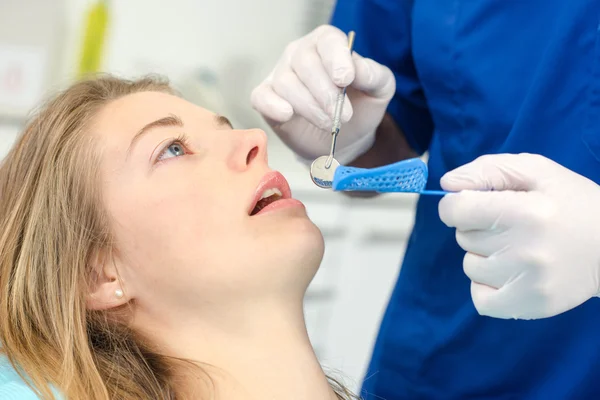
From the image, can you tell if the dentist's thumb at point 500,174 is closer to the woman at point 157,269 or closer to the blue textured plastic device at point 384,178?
the blue textured plastic device at point 384,178

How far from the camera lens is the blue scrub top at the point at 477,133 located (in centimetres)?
110

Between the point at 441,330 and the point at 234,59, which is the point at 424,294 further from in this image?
the point at 234,59

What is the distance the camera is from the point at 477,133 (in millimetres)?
1238

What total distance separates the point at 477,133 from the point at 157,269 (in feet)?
2.20

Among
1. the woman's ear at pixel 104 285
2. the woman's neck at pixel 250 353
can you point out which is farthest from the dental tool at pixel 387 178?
A: the woman's ear at pixel 104 285

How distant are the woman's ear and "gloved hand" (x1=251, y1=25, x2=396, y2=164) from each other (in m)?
0.44

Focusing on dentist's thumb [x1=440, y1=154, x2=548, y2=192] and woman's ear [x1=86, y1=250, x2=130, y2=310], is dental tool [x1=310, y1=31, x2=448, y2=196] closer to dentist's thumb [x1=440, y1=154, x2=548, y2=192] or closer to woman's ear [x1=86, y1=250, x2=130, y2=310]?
dentist's thumb [x1=440, y1=154, x2=548, y2=192]

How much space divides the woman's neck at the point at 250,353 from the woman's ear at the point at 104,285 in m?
0.10

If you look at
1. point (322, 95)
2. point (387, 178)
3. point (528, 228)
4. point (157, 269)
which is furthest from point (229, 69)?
point (528, 228)

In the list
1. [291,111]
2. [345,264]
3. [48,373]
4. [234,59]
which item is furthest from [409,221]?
[48,373]

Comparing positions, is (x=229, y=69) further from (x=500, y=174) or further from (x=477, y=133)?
(x=500, y=174)

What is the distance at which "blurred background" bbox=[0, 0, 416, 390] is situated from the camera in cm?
199

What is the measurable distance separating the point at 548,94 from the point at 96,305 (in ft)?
2.90

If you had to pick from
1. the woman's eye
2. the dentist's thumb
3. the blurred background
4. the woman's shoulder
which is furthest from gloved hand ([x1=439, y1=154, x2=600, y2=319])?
the blurred background
